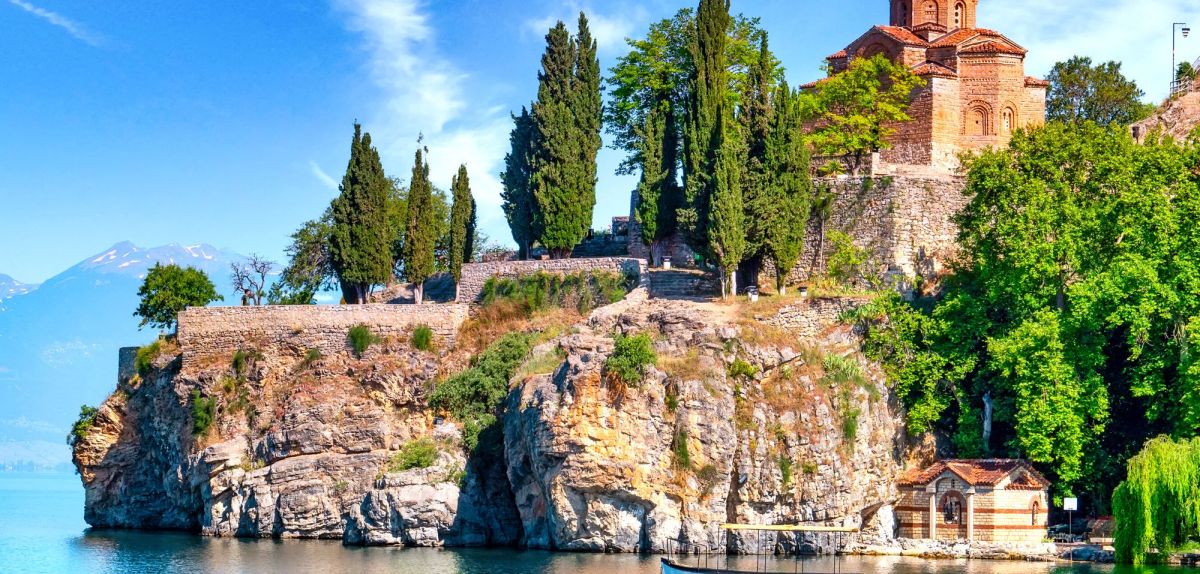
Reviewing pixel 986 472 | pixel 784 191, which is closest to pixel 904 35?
pixel 784 191

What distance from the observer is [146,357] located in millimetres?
58125

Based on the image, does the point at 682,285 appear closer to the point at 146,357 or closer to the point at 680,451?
the point at 680,451

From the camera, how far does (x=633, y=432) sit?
44688mm

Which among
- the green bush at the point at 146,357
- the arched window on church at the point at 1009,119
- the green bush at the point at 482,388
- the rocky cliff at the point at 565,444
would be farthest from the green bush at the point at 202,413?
the arched window on church at the point at 1009,119

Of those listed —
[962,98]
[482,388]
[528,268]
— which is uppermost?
[962,98]

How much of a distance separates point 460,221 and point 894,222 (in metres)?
17.5

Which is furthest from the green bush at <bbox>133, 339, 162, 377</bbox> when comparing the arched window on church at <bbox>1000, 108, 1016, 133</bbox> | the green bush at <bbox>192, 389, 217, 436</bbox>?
the arched window on church at <bbox>1000, 108, 1016, 133</bbox>

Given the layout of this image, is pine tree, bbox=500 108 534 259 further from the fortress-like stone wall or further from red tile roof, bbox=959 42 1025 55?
red tile roof, bbox=959 42 1025 55

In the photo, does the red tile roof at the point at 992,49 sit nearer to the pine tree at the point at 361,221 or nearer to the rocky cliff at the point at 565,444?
the rocky cliff at the point at 565,444

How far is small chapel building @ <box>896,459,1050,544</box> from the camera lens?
45.9 metres

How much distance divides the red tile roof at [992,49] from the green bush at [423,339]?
26.7 meters

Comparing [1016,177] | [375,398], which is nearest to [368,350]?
[375,398]

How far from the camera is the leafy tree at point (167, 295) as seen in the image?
61719mm

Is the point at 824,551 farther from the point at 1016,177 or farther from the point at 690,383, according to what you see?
the point at 1016,177
